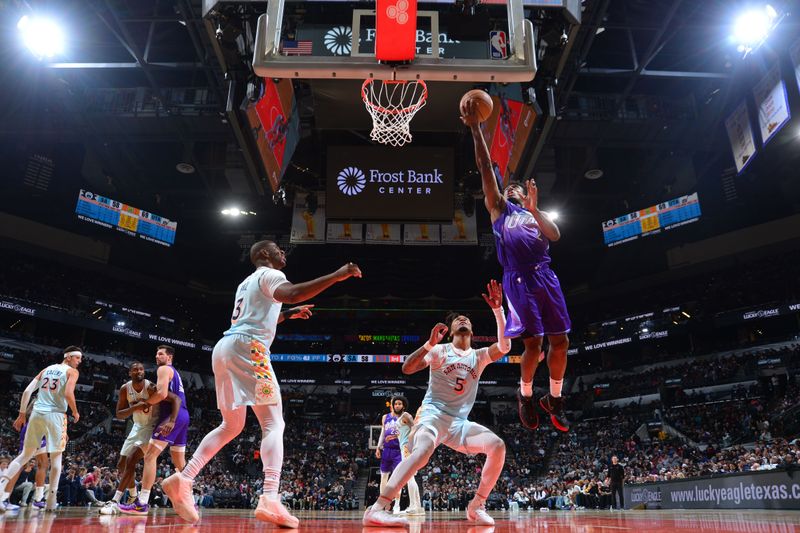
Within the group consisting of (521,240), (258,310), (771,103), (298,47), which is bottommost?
(258,310)

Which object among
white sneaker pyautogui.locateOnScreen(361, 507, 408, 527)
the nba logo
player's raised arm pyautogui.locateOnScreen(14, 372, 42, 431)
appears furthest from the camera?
player's raised arm pyautogui.locateOnScreen(14, 372, 42, 431)

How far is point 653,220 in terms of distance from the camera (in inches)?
826

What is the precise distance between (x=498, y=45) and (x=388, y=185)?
199 inches

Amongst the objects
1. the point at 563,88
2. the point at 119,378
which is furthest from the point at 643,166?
the point at 119,378

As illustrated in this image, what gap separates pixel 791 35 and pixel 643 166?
7642 millimetres

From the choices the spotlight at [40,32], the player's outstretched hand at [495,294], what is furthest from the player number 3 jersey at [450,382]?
the spotlight at [40,32]

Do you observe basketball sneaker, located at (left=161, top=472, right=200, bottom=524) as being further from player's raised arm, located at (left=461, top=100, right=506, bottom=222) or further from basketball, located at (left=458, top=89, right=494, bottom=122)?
Result: basketball, located at (left=458, top=89, right=494, bottom=122)

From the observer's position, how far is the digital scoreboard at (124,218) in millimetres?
21141

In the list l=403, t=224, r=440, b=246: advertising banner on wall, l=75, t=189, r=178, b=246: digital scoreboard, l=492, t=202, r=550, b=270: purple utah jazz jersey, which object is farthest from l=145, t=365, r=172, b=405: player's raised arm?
l=75, t=189, r=178, b=246: digital scoreboard

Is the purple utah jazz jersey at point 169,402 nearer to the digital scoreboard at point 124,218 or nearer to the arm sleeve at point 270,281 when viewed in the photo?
the arm sleeve at point 270,281

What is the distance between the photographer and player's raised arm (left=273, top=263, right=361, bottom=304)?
3.70 m

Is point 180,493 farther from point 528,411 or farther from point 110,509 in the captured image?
point 110,509

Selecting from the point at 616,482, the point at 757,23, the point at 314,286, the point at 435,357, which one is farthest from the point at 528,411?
the point at 616,482

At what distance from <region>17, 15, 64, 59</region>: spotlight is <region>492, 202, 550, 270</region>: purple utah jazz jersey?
36.8 feet
